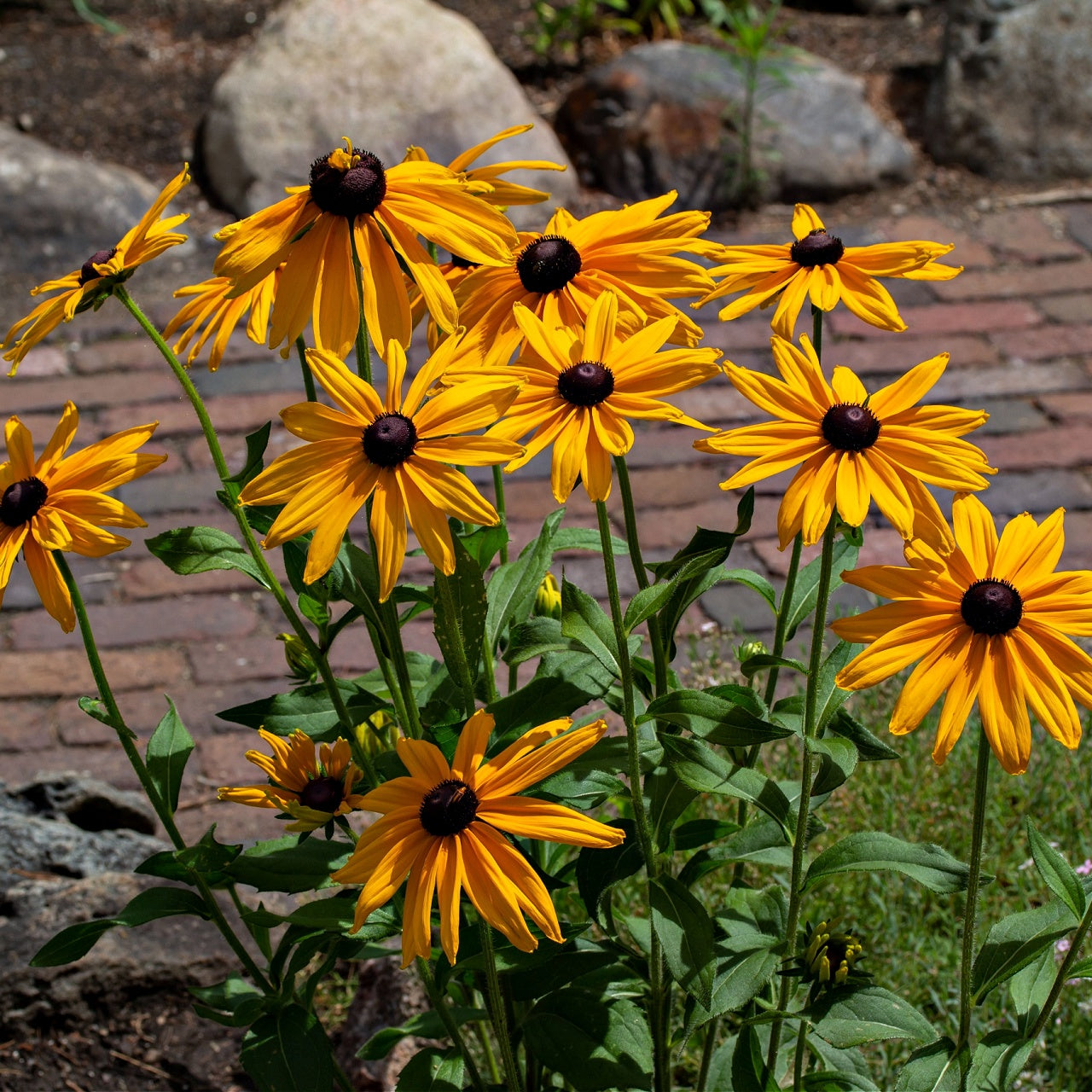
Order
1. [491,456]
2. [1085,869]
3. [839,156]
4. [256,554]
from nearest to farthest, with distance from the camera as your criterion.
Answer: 1. [491,456]
2. [256,554]
3. [1085,869]
4. [839,156]

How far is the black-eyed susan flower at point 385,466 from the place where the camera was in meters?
1.18

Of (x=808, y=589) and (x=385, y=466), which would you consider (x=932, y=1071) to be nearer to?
(x=808, y=589)

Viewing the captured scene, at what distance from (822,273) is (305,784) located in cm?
79

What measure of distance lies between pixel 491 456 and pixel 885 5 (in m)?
5.46

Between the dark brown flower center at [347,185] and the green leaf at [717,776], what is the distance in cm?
60

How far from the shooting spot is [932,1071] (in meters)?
1.46

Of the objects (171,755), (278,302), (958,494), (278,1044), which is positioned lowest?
(278,1044)

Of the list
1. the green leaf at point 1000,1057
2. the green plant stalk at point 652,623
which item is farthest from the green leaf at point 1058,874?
the green plant stalk at point 652,623

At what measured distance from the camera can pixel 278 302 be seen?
4.21ft

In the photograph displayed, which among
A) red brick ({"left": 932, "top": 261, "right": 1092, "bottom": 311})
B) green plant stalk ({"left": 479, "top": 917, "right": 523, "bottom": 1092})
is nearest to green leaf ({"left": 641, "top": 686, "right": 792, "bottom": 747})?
green plant stalk ({"left": 479, "top": 917, "right": 523, "bottom": 1092})

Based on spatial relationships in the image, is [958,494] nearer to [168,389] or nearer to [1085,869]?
[1085,869]

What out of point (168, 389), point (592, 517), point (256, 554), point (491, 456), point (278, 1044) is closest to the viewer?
point (491, 456)

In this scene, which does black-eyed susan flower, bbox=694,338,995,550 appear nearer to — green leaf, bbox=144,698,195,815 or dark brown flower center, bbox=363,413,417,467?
dark brown flower center, bbox=363,413,417,467

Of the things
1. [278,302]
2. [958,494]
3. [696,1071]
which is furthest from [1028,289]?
[278,302]
